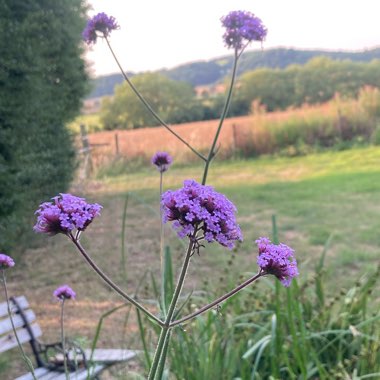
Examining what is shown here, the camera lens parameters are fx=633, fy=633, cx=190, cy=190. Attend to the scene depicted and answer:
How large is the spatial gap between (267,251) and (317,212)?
8.45m

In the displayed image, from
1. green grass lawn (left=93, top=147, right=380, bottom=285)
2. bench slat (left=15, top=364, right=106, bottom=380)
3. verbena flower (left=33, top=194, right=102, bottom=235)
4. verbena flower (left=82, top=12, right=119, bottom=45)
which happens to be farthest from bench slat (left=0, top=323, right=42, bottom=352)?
green grass lawn (left=93, top=147, right=380, bottom=285)

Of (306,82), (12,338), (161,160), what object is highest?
(306,82)

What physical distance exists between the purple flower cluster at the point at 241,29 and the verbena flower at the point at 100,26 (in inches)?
17.7

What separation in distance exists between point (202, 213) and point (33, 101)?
454 centimetres

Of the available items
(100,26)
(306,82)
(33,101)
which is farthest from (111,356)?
(306,82)

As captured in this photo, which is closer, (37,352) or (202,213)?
(202,213)

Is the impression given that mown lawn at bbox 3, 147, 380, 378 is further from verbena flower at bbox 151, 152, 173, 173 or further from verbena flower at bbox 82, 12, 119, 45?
verbena flower at bbox 82, 12, 119, 45

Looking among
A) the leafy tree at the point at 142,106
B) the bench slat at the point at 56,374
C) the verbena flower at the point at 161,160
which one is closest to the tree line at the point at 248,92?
the leafy tree at the point at 142,106

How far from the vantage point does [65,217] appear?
3.78 ft

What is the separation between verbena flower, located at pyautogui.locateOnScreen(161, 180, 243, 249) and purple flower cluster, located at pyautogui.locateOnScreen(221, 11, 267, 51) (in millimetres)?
1474

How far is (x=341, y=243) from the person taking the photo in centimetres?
755

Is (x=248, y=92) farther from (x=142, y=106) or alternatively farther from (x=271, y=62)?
(x=142, y=106)

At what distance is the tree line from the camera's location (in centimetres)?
2655

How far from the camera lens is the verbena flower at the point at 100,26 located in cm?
255
